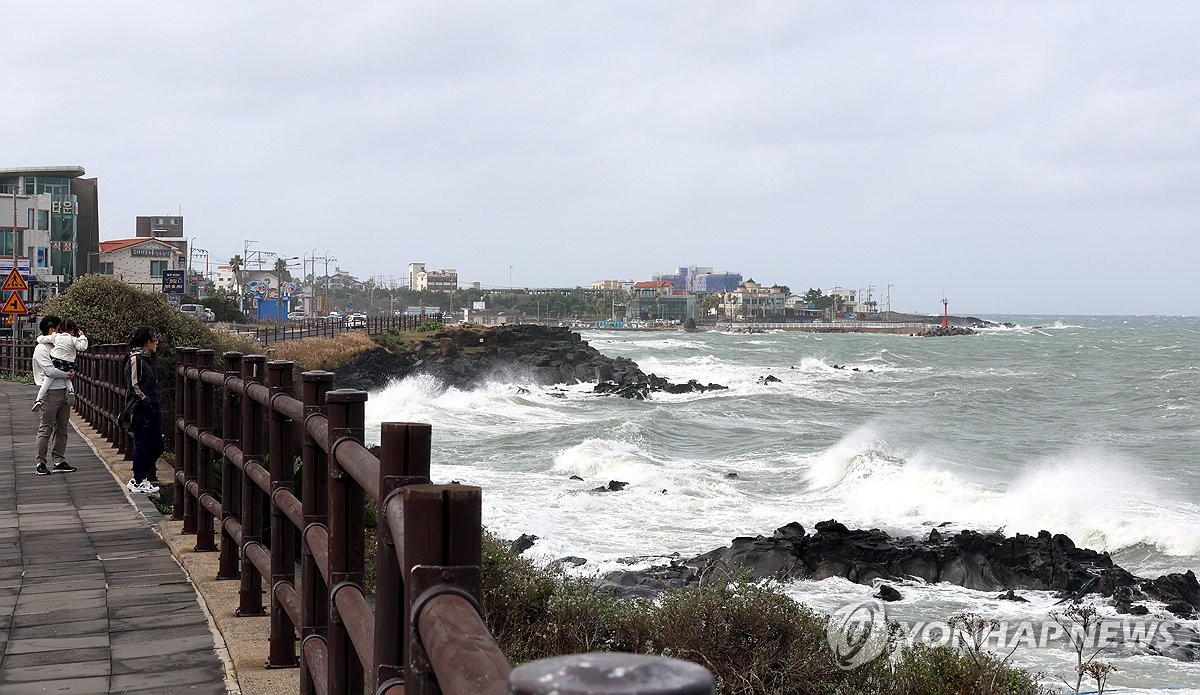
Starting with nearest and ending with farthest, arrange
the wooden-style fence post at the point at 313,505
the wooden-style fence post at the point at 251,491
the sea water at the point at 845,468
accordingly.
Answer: the wooden-style fence post at the point at 313,505 → the wooden-style fence post at the point at 251,491 → the sea water at the point at 845,468

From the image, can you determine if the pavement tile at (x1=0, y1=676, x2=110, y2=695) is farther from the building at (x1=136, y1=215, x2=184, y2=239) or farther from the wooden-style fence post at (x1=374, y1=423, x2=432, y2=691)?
the building at (x1=136, y1=215, x2=184, y2=239)

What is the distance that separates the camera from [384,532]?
2186mm

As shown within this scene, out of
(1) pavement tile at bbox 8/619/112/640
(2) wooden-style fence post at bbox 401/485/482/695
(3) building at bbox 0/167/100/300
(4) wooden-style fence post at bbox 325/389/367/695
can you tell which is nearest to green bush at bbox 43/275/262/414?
(1) pavement tile at bbox 8/619/112/640

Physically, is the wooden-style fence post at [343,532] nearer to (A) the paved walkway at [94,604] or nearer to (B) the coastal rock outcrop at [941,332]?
(A) the paved walkway at [94,604]

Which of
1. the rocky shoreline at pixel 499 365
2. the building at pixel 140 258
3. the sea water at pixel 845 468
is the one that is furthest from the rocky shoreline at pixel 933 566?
the building at pixel 140 258

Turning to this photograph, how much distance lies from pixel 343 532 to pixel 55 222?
219 ft

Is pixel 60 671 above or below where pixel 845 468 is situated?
above

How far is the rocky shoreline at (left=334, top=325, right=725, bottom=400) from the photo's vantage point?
4816 centimetres

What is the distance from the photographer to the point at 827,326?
187 metres

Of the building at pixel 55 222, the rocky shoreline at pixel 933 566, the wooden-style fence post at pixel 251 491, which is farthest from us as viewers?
the building at pixel 55 222

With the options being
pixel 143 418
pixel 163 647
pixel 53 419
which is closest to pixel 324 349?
pixel 53 419

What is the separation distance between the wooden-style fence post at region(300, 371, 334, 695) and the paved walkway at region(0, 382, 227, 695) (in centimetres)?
94

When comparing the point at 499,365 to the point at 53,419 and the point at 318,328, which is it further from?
the point at 53,419

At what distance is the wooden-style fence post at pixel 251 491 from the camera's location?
208 inches
